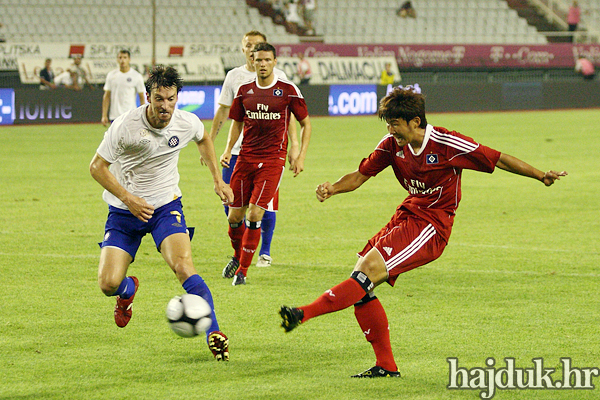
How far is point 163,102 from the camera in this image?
5.43 m

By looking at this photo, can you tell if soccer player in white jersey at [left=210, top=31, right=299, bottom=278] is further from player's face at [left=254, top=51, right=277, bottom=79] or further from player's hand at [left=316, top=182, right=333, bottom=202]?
player's hand at [left=316, top=182, right=333, bottom=202]

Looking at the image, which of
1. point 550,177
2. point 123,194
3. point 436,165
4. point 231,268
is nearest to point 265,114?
point 231,268

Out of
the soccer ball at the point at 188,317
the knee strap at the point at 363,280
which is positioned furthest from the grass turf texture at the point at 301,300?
the knee strap at the point at 363,280

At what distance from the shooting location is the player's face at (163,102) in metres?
5.41

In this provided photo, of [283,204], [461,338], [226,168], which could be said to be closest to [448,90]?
[283,204]

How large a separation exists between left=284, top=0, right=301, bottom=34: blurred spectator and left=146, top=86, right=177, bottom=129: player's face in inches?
1154

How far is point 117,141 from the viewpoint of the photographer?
18.2 feet

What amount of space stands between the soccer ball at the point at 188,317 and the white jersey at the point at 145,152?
944 mm

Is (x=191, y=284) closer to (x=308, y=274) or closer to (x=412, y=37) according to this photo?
(x=308, y=274)

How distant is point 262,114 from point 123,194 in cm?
278

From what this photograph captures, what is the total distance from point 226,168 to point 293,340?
3.19 meters

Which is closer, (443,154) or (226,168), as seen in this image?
(443,154)

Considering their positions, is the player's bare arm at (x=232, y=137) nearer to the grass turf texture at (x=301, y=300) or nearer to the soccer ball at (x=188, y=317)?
the grass turf texture at (x=301, y=300)

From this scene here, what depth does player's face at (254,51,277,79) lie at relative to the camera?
7.76 meters
